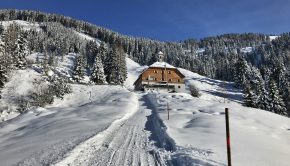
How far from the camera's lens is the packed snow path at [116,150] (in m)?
15.3

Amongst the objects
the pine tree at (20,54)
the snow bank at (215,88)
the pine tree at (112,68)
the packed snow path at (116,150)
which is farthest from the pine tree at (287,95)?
the packed snow path at (116,150)

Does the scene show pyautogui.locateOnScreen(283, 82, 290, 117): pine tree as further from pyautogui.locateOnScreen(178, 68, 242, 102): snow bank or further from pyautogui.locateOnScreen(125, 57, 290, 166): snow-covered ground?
pyautogui.locateOnScreen(125, 57, 290, 166): snow-covered ground

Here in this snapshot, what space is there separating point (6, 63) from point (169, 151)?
57.3 m

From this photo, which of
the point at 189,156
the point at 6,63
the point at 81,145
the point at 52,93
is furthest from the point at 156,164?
the point at 6,63

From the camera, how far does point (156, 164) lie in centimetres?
1476

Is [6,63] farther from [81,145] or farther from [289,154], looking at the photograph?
[289,154]

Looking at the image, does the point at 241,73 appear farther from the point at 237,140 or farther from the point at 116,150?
the point at 116,150

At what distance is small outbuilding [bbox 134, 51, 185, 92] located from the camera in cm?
9394

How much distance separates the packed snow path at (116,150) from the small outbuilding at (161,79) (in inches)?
2735

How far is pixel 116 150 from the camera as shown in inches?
696

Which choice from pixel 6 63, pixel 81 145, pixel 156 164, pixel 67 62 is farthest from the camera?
pixel 67 62

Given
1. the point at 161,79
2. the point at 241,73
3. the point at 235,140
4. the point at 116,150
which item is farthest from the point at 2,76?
the point at 241,73

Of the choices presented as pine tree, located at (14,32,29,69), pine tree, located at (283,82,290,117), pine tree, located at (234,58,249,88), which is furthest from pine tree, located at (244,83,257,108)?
pine tree, located at (14,32,29,69)

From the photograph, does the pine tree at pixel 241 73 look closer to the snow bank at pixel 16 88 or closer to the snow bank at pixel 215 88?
the snow bank at pixel 215 88
